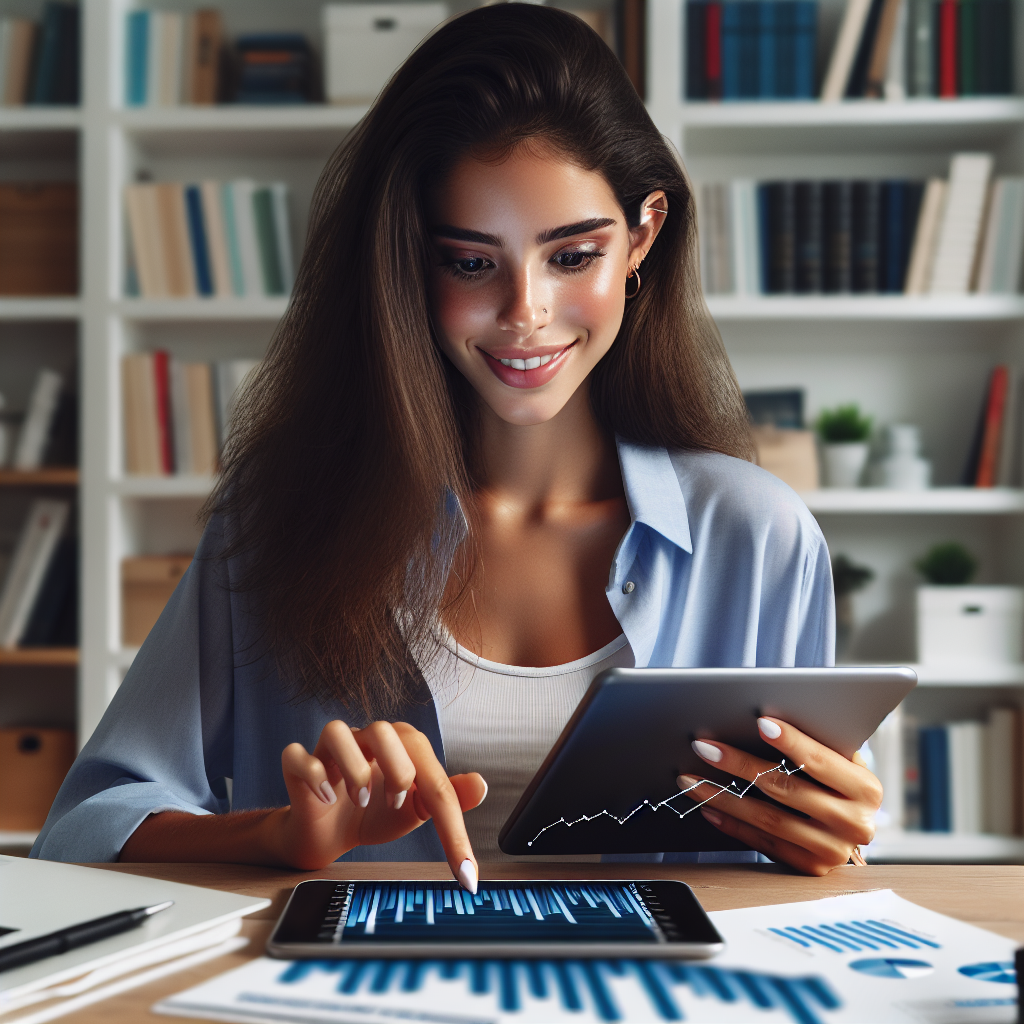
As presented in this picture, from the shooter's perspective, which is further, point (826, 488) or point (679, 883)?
point (826, 488)

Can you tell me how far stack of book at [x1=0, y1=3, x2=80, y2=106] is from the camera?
8.06ft

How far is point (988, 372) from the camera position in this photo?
254 cm

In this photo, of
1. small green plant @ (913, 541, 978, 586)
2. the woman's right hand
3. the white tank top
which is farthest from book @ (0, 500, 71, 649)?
small green plant @ (913, 541, 978, 586)

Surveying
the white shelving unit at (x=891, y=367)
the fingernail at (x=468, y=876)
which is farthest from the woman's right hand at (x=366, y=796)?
the white shelving unit at (x=891, y=367)

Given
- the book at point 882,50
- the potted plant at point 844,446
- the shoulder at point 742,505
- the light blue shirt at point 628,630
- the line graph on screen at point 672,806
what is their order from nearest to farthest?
the line graph on screen at point 672,806, the light blue shirt at point 628,630, the shoulder at point 742,505, the book at point 882,50, the potted plant at point 844,446

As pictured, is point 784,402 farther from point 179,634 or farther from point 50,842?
point 50,842

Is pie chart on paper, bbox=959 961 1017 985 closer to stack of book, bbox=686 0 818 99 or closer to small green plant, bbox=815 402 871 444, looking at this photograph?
small green plant, bbox=815 402 871 444

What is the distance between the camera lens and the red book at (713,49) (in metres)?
2.32

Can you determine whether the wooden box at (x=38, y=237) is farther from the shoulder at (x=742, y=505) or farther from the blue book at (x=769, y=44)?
the shoulder at (x=742, y=505)

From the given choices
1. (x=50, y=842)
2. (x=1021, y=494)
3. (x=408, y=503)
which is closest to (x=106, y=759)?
(x=50, y=842)

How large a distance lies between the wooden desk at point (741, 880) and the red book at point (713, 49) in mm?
2058

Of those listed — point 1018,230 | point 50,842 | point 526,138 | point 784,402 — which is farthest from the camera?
point 784,402

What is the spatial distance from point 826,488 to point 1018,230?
72cm

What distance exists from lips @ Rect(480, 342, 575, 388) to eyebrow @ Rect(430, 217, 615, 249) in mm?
118
